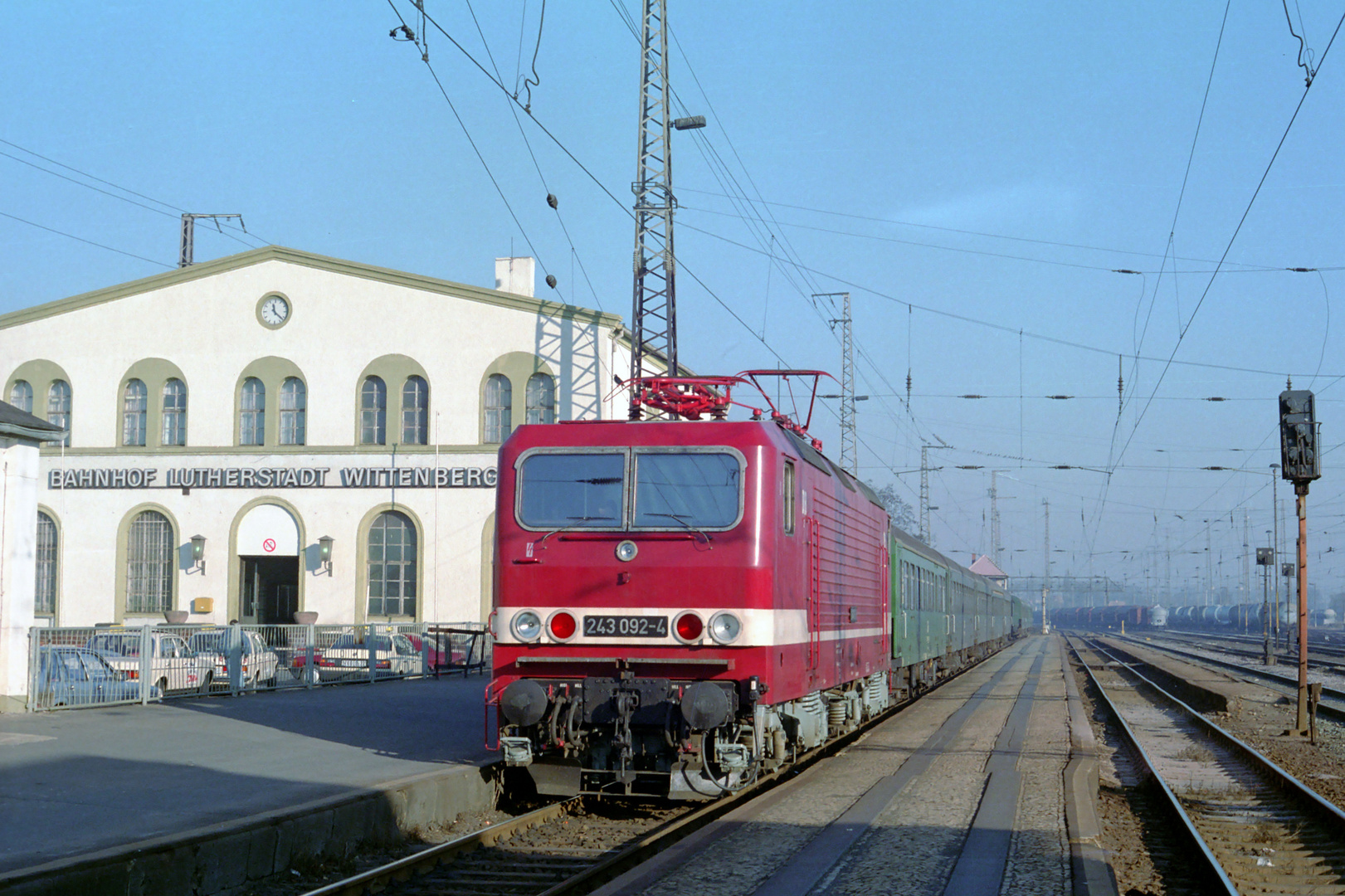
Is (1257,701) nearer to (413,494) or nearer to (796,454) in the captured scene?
(796,454)

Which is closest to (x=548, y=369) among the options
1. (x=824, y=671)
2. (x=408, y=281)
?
(x=408, y=281)

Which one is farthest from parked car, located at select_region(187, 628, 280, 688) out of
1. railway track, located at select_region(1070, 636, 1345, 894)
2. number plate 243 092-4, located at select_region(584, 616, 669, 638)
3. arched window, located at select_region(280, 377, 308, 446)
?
arched window, located at select_region(280, 377, 308, 446)

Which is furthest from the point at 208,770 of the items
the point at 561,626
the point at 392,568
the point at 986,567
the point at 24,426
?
the point at 986,567

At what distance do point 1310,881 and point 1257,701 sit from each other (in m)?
18.1

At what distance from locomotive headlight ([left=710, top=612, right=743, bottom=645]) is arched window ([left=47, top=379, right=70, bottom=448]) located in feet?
102

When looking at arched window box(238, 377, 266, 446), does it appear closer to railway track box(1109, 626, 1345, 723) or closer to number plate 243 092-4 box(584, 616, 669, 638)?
number plate 243 092-4 box(584, 616, 669, 638)

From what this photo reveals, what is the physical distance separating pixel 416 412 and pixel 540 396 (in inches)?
143

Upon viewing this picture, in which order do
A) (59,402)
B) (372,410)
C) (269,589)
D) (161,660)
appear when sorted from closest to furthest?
(161,660) < (372,410) < (269,589) < (59,402)

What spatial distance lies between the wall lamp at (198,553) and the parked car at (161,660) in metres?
15.8

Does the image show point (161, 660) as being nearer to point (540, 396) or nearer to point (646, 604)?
point (646, 604)

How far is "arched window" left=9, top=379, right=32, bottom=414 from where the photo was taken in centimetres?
3541

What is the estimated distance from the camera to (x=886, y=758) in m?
14.4

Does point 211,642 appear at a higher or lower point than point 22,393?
lower

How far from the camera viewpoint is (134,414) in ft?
115
